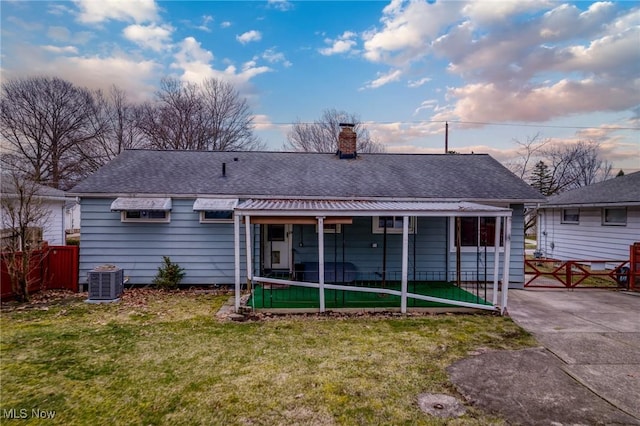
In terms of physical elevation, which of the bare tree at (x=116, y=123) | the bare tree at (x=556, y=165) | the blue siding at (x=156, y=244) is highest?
the bare tree at (x=116, y=123)

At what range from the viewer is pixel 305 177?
9.98m

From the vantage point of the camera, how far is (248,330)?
575 cm

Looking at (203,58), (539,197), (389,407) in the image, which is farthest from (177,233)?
(203,58)

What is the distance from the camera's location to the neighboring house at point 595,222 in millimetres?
11383

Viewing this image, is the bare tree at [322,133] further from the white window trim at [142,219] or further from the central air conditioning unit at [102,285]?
the central air conditioning unit at [102,285]

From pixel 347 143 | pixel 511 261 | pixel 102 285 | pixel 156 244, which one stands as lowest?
pixel 102 285

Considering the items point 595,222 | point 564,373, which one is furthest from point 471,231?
point 595,222

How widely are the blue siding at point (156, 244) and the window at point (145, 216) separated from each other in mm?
136

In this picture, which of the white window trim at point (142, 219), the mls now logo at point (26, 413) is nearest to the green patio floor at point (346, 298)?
the white window trim at point (142, 219)

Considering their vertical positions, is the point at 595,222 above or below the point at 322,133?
below

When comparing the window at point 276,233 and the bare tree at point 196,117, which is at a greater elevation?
the bare tree at point 196,117

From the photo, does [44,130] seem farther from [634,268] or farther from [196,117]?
[634,268]

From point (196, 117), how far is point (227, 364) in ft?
82.9

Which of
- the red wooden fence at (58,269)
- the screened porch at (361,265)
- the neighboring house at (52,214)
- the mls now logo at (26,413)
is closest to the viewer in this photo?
the mls now logo at (26,413)
